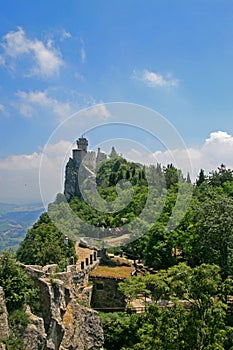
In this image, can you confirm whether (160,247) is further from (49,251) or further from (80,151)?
(80,151)

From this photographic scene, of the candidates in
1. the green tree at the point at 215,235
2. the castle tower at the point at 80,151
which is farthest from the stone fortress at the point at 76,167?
the green tree at the point at 215,235

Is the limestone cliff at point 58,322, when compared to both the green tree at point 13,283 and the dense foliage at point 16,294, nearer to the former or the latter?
the dense foliage at point 16,294

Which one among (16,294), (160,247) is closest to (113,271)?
(160,247)

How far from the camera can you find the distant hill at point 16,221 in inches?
1335

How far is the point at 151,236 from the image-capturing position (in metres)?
24.9

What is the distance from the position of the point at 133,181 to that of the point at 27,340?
27161 millimetres

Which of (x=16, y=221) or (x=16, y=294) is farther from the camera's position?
(x=16, y=221)

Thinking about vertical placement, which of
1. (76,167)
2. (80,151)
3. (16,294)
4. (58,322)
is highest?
(80,151)

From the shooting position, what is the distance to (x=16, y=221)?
48250 mm

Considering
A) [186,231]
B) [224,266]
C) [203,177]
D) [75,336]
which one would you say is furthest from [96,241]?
[203,177]

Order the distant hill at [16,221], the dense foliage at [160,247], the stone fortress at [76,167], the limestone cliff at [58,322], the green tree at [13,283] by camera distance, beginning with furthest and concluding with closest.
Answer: the stone fortress at [76,167], the distant hill at [16,221], the dense foliage at [160,247], the green tree at [13,283], the limestone cliff at [58,322]

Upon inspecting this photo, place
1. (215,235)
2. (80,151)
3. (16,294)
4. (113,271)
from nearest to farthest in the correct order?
Result: 1. (16,294)
2. (215,235)
3. (113,271)
4. (80,151)

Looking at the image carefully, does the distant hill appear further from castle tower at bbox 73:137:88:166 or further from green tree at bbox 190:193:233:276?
castle tower at bbox 73:137:88:166

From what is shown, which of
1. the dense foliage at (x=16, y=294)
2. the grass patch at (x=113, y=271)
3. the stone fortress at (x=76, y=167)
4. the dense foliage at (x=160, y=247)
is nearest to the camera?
the dense foliage at (x=16, y=294)
